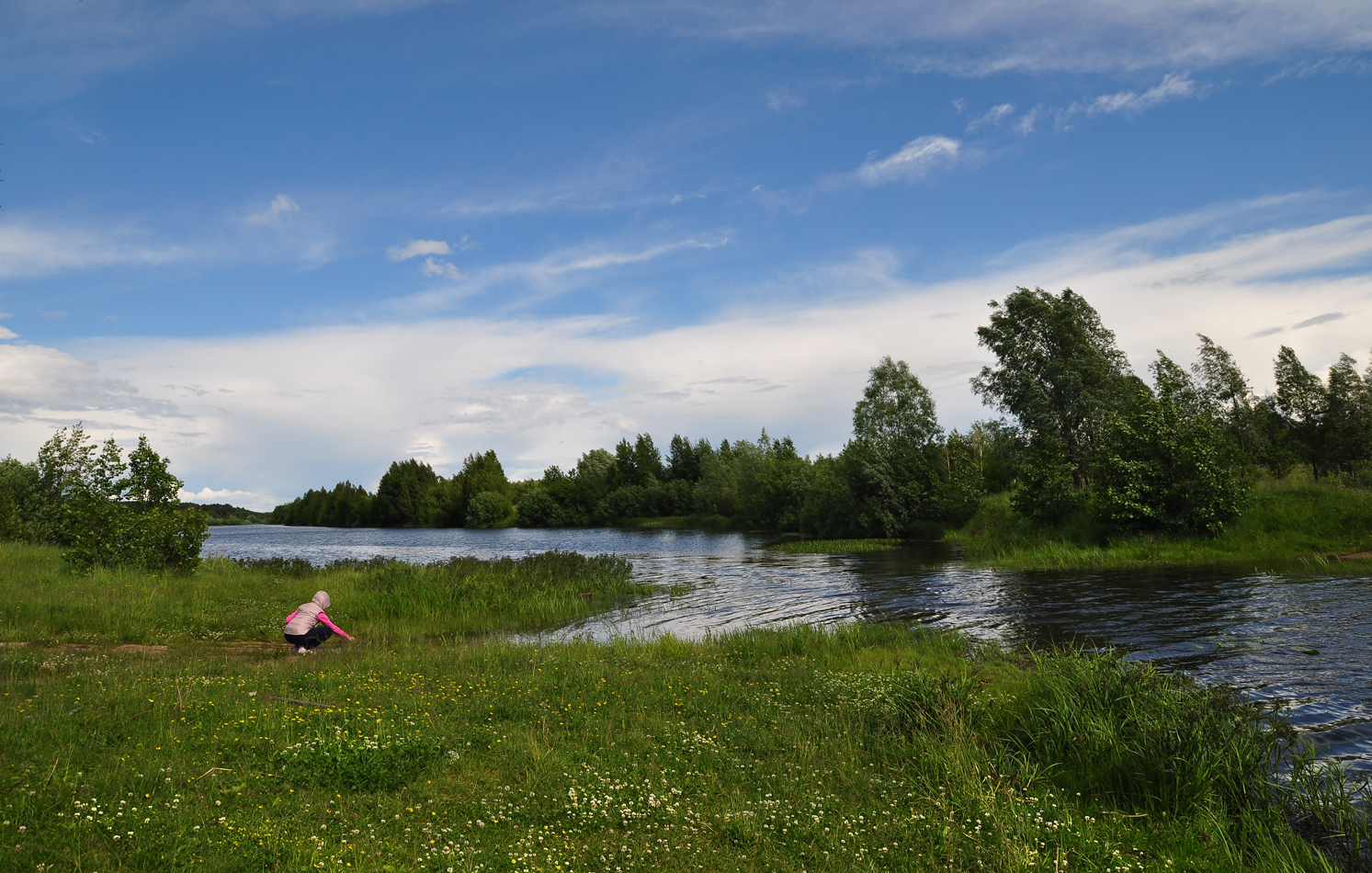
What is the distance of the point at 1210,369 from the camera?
56.8 m

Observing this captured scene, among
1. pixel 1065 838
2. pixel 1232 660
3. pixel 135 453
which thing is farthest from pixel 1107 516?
pixel 135 453

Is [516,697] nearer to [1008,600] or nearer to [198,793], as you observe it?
[198,793]

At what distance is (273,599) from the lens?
72.1ft

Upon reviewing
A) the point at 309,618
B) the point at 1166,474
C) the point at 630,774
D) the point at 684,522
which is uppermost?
the point at 1166,474

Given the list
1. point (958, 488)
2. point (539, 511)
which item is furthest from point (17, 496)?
point (539, 511)

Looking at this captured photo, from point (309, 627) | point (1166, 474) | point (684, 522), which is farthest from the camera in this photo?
point (684, 522)

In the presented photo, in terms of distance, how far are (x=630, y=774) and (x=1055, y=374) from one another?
152 ft

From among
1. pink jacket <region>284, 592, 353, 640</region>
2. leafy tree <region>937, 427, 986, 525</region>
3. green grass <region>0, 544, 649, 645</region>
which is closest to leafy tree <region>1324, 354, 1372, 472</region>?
leafy tree <region>937, 427, 986, 525</region>

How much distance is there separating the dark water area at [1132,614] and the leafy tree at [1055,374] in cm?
1640

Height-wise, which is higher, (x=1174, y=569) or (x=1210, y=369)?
(x=1210, y=369)

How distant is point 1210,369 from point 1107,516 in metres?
31.4

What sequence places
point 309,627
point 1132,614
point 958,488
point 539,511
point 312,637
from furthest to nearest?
point 539,511 < point 958,488 < point 1132,614 < point 312,637 < point 309,627

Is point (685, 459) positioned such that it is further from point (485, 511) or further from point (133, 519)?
point (133, 519)

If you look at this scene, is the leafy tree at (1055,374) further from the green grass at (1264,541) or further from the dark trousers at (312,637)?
the dark trousers at (312,637)
